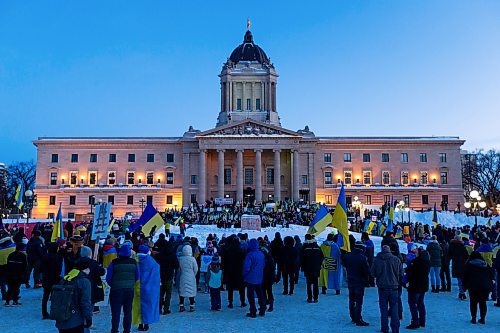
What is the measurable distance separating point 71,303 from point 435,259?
11811 millimetres

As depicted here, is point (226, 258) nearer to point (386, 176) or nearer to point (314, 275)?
point (314, 275)

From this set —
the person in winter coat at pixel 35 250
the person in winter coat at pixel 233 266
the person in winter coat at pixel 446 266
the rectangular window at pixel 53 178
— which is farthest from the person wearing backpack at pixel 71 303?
the rectangular window at pixel 53 178

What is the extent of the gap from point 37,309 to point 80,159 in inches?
2361

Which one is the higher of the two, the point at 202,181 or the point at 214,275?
the point at 202,181

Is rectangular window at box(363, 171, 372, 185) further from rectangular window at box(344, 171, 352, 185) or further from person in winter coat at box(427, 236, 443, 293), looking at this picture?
person in winter coat at box(427, 236, 443, 293)

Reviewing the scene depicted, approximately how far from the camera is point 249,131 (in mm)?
65875

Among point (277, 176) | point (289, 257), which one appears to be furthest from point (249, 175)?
point (289, 257)

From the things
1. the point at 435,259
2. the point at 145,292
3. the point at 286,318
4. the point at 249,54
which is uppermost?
the point at 249,54

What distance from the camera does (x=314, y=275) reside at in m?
13.7

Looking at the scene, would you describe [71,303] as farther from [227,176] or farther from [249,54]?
[249,54]

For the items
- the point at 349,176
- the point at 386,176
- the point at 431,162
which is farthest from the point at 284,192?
the point at 431,162

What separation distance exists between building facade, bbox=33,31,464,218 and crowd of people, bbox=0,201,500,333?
50306 mm

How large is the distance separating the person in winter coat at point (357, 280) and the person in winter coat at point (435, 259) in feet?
16.1

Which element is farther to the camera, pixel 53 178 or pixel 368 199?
pixel 368 199
